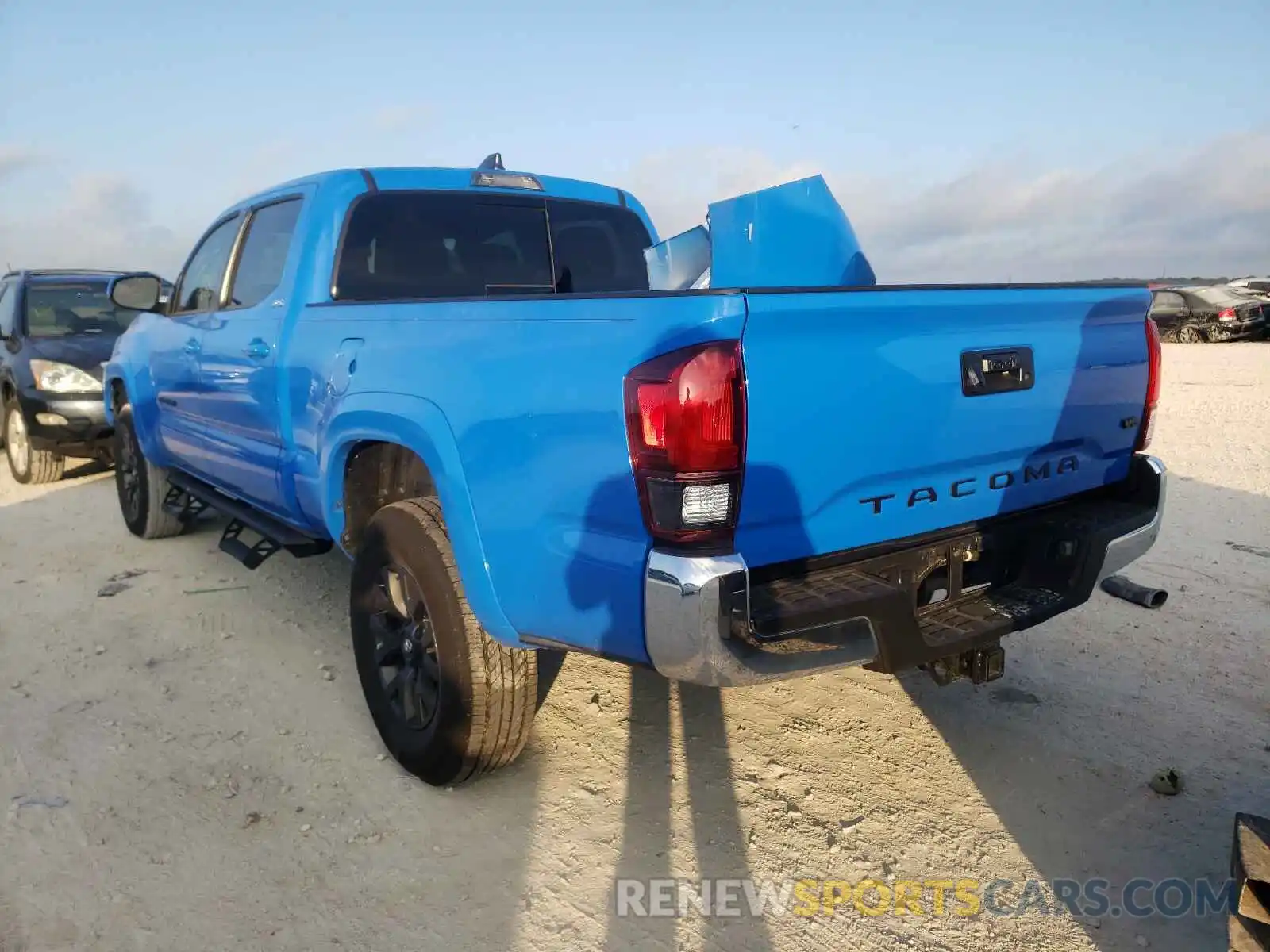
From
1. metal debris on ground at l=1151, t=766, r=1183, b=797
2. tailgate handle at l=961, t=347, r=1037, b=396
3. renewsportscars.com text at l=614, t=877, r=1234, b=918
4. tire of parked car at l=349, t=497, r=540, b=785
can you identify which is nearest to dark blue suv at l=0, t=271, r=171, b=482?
tire of parked car at l=349, t=497, r=540, b=785

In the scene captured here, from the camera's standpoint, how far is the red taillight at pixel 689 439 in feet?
6.25

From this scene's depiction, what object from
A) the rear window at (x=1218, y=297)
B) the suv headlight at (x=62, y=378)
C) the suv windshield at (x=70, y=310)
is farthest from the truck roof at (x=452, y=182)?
the rear window at (x=1218, y=297)

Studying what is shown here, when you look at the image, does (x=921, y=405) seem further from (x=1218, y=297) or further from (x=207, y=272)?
(x=1218, y=297)

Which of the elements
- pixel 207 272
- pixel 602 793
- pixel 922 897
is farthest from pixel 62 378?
pixel 922 897

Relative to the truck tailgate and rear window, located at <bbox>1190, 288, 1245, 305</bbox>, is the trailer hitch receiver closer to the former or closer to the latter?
the truck tailgate

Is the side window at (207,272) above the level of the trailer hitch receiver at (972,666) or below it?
above

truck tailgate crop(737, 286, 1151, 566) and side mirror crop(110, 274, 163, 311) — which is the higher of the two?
side mirror crop(110, 274, 163, 311)

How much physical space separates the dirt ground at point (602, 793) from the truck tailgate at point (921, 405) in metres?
1.00

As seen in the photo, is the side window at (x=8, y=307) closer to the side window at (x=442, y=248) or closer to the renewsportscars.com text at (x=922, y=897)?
the side window at (x=442, y=248)

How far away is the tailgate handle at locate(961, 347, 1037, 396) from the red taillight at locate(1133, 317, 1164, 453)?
2.39ft

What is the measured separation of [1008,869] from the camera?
2.50 m

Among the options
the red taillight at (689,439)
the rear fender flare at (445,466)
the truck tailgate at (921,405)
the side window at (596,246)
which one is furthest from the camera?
the side window at (596,246)

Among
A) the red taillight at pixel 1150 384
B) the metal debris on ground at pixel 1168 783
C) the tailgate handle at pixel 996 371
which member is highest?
the tailgate handle at pixel 996 371

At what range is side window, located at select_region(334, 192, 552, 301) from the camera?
11.7ft
